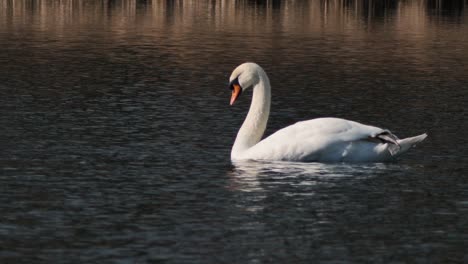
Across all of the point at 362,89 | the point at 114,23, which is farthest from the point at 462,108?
the point at 114,23

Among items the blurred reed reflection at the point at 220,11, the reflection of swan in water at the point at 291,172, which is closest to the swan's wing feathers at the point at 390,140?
the reflection of swan in water at the point at 291,172

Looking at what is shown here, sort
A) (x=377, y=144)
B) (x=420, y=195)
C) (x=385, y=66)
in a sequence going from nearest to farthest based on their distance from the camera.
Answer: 1. (x=420, y=195)
2. (x=377, y=144)
3. (x=385, y=66)

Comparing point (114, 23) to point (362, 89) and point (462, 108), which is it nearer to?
point (362, 89)

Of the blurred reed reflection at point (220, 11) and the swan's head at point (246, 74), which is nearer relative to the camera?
the swan's head at point (246, 74)

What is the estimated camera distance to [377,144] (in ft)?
A: 73.3

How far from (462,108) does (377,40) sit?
23233 mm

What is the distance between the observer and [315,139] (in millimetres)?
22125

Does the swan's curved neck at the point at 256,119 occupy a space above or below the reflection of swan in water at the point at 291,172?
above

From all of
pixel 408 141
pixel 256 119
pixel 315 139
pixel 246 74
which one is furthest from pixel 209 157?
pixel 408 141

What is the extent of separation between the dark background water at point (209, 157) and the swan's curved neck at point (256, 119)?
1.97 feet

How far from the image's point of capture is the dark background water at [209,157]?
16172mm

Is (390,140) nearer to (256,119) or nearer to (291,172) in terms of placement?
(291,172)

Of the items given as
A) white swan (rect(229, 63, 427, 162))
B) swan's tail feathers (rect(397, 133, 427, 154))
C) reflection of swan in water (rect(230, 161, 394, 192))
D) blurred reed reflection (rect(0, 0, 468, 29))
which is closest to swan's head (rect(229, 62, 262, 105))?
white swan (rect(229, 63, 427, 162))

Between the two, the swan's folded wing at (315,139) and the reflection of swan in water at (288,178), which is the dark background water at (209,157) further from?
the swan's folded wing at (315,139)
